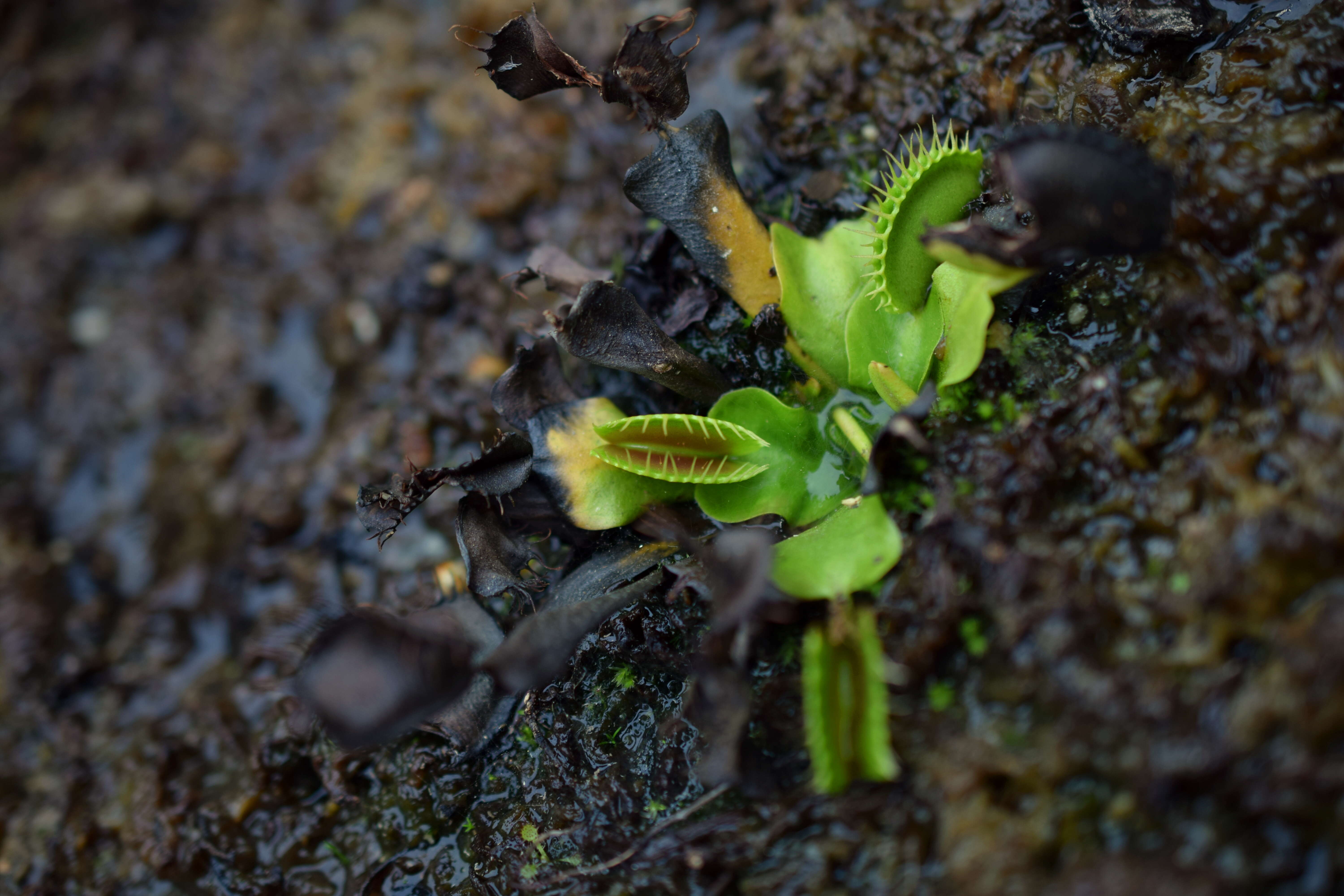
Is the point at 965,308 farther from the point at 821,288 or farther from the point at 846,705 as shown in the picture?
the point at 846,705

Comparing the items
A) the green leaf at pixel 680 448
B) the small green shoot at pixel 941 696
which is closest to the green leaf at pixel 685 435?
the green leaf at pixel 680 448

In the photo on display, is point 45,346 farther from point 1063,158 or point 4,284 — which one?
point 1063,158

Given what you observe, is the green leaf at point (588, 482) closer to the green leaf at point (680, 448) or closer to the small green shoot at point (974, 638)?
the green leaf at point (680, 448)

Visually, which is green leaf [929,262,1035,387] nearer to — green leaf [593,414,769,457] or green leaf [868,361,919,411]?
green leaf [868,361,919,411]

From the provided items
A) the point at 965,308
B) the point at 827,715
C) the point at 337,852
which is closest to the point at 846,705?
the point at 827,715

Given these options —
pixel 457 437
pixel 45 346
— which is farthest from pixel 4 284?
pixel 457 437

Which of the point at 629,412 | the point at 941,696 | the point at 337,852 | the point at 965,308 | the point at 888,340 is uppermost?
the point at 965,308

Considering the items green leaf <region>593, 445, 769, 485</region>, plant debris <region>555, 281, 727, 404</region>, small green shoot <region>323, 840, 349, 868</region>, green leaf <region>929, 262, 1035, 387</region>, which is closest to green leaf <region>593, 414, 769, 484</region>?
green leaf <region>593, 445, 769, 485</region>
